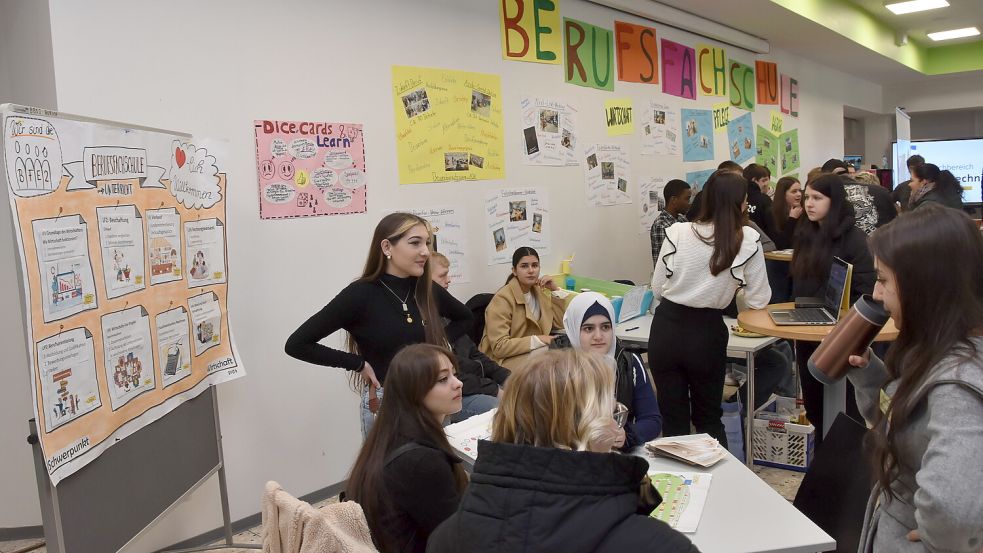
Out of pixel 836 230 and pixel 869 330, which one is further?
pixel 836 230

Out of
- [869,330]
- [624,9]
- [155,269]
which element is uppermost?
[624,9]

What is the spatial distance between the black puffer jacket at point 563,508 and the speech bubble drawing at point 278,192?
2506 millimetres

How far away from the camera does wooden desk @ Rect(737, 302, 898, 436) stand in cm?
301

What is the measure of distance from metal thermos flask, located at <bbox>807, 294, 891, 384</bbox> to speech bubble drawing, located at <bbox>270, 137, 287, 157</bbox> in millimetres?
2532

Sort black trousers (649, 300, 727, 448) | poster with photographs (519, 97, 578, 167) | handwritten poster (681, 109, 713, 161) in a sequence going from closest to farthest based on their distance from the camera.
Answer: black trousers (649, 300, 727, 448), poster with photographs (519, 97, 578, 167), handwritten poster (681, 109, 713, 161)

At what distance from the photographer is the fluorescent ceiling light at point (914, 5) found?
25.8 ft

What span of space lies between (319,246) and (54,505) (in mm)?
1770

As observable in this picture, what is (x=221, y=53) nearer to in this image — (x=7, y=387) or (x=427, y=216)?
(x=427, y=216)

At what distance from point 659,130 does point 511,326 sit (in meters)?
2.84

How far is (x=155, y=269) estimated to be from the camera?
8.49 ft

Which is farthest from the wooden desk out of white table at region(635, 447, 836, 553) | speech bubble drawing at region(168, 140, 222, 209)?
speech bubble drawing at region(168, 140, 222, 209)

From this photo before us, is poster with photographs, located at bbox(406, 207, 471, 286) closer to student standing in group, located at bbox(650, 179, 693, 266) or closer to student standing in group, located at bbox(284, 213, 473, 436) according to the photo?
student standing in group, located at bbox(284, 213, 473, 436)

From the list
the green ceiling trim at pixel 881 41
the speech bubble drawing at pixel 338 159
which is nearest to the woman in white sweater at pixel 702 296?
the speech bubble drawing at pixel 338 159

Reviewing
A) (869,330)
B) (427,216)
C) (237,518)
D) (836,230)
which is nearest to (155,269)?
(237,518)
